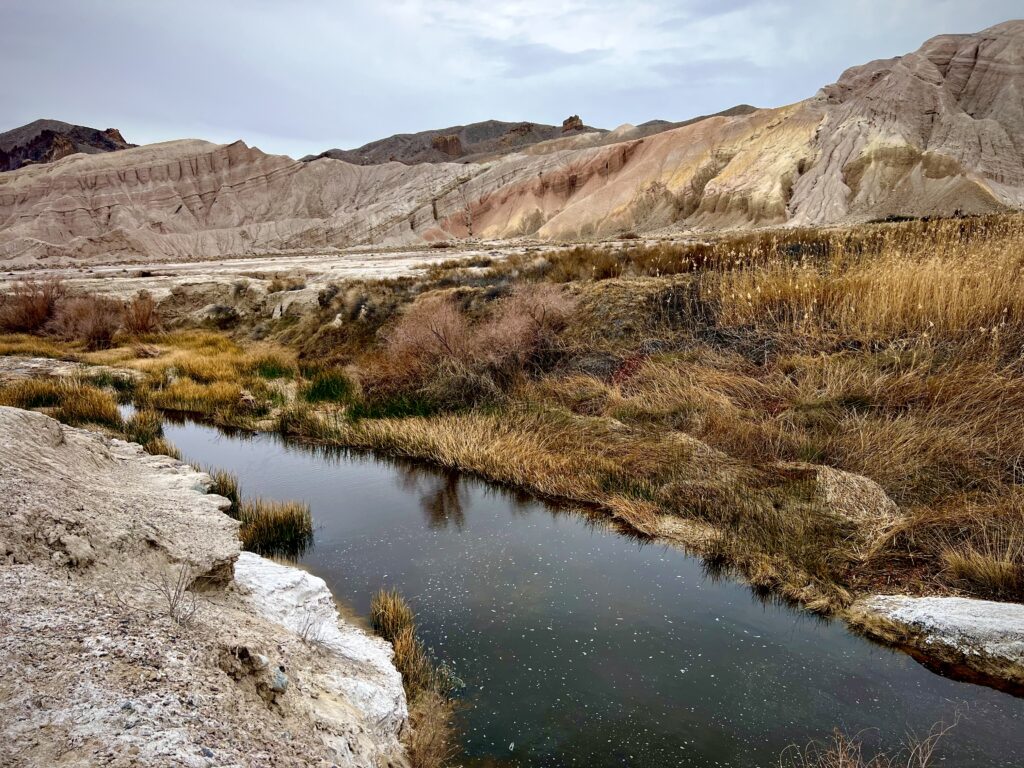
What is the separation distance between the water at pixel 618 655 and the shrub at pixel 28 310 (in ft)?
52.1

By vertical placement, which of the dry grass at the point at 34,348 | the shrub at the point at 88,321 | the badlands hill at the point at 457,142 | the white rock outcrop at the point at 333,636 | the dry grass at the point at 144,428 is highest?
the badlands hill at the point at 457,142

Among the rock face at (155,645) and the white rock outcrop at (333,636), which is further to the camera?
the white rock outcrop at (333,636)

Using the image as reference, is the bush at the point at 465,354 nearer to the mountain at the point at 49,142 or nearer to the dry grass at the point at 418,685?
the dry grass at the point at 418,685

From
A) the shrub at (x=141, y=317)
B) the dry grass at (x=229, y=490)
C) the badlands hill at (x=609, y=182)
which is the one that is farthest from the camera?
the badlands hill at (x=609, y=182)

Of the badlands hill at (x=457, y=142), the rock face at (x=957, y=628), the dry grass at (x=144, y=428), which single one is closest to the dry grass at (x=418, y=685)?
the rock face at (x=957, y=628)

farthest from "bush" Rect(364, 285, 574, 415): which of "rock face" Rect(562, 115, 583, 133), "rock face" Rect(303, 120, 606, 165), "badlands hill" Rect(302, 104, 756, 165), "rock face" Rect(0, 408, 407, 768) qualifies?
"rock face" Rect(562, 115, 583, 133)

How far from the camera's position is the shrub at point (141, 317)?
16828 millimetres

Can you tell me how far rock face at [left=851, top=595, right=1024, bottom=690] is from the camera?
3.83m

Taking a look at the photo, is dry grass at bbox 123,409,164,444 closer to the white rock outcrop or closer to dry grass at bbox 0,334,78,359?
the white rock outcrop

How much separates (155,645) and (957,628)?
4693 mm

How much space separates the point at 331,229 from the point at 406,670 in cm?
7273

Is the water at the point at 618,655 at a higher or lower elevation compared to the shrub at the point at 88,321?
lower

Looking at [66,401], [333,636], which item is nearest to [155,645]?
[333,636]

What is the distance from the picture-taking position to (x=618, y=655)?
13.6 ft
